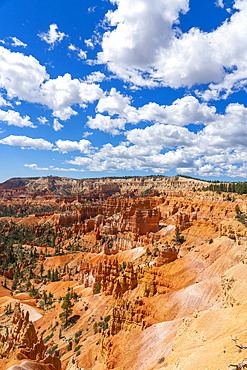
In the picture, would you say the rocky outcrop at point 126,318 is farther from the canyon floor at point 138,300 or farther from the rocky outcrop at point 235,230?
the rocky outcrop at point 235,230

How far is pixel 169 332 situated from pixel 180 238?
27.8m

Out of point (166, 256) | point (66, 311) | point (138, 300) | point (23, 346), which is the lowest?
point (66, 311)

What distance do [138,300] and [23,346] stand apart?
14.9 m

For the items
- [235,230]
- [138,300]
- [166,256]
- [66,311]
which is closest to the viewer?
[138,300]

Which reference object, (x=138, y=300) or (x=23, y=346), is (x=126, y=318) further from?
(x=23, y=346)

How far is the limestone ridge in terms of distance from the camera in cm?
2008

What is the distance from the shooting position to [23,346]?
2119cm

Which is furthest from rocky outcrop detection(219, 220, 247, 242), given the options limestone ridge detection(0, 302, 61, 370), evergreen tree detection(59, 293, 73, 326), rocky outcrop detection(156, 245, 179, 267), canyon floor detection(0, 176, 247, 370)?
evergreen tree detection(59, 293, 73, 326)

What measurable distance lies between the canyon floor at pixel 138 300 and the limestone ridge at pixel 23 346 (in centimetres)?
10

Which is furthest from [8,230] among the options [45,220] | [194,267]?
[194,267]

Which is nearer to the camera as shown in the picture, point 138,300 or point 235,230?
point 138,300

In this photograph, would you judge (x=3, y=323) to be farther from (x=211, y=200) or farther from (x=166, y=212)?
(x=211, y=200)

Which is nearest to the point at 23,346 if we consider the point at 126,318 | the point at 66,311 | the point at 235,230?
the point at 126,318

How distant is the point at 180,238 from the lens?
4869 cm
